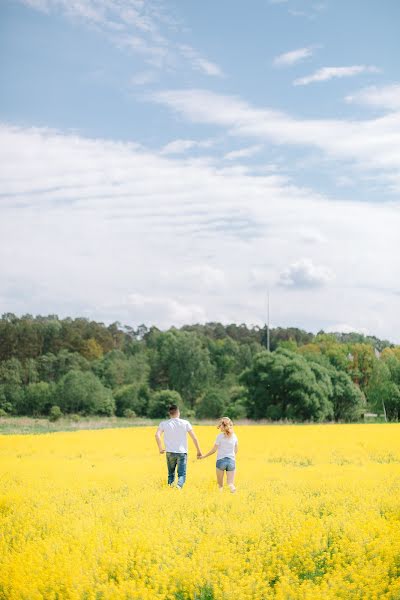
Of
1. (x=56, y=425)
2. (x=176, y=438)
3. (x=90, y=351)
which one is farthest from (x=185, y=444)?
(x=90, y=351)

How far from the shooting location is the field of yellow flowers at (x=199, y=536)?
7.84 meters

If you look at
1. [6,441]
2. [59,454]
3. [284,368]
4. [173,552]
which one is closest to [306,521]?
[173,552]

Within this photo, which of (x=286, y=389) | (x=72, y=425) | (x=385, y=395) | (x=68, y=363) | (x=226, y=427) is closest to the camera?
(x=226, y=427)

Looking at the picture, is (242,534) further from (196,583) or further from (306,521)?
(196,583)

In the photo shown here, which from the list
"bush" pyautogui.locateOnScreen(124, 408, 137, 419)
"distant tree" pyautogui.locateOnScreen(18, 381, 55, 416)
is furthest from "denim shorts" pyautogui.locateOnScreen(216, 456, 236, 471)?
"distant tree" pyautogui.locateOnScreen(18, 381, 55, 416)

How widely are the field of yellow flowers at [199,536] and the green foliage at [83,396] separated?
5907cm

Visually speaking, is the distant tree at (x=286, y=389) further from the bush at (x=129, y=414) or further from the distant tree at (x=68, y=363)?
the distant tree at (x=68, y=363)

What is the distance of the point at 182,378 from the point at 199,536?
3306 inches

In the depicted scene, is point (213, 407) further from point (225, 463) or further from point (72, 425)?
point (225, 463)

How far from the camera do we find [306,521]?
1020 centimetres

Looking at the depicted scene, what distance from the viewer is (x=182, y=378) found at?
93.1 metres

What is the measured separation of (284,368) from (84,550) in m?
49.4

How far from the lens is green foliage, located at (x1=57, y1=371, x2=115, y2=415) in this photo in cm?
7550

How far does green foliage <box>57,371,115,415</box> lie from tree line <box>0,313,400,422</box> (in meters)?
0.12
